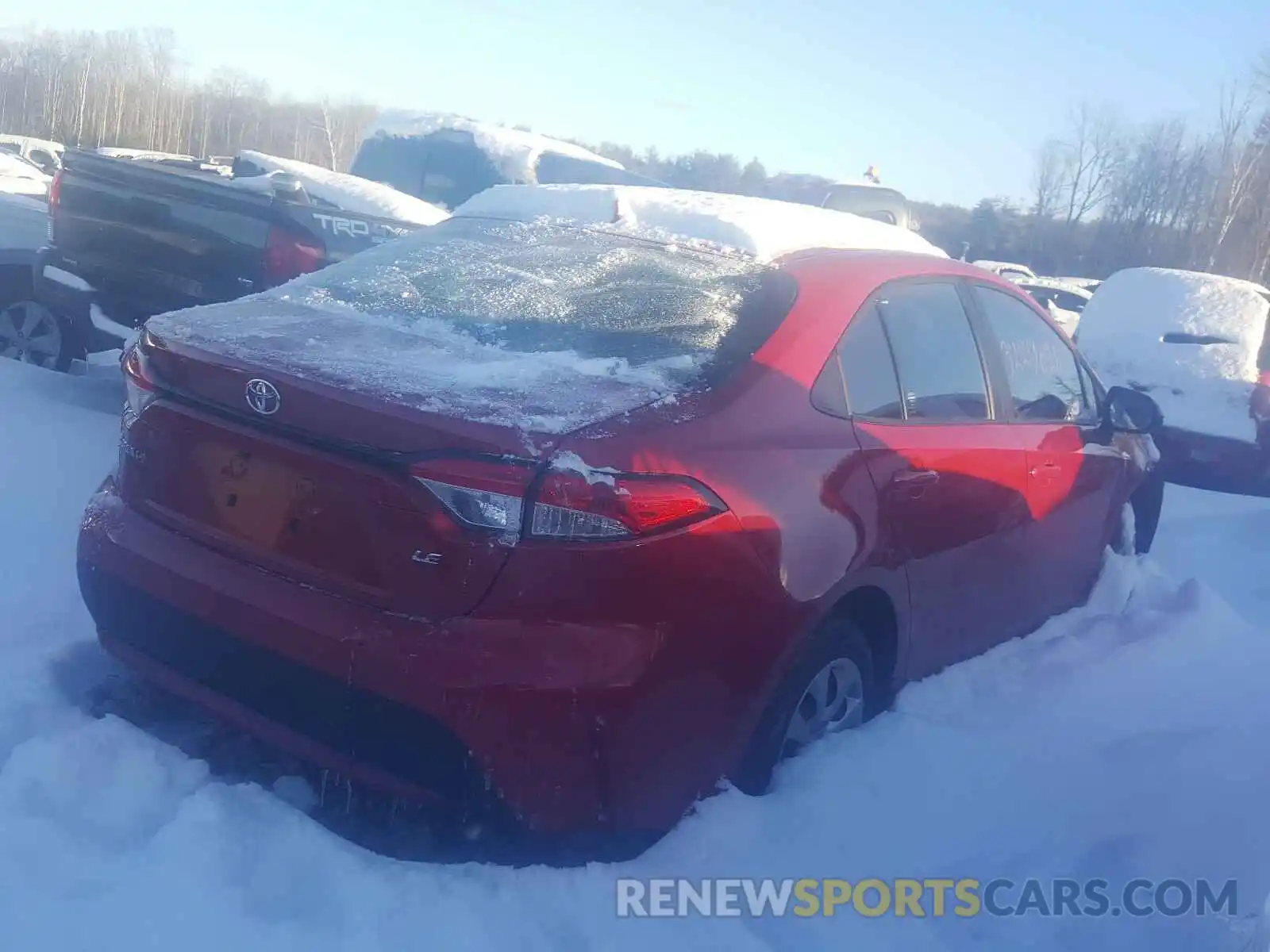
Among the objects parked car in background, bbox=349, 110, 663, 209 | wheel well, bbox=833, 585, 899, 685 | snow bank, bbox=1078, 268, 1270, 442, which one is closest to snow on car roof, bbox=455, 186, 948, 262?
wheel well, bbox=833, 585, 899, 685

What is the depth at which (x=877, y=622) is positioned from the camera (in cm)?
312

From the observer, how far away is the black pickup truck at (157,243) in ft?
18.4

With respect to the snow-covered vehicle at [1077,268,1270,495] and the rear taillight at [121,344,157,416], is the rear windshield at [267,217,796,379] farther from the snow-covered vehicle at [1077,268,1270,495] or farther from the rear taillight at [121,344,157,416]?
the snow-covered vehicle at [1077,268,1270,495]

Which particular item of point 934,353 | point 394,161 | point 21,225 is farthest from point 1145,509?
point 394,161

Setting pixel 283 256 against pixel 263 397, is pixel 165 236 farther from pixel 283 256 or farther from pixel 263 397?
pixel 263 397

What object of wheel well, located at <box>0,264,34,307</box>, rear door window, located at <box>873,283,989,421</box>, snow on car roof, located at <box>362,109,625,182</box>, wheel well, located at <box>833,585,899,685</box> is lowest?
wheel well, located at <box>0,264,34,307</box>

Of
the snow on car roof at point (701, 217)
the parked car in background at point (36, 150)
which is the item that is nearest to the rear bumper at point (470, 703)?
the snow on car roof at point (701, 217)

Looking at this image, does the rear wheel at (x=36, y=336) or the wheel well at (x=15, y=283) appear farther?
the rear wheel at (x=36, y=336)

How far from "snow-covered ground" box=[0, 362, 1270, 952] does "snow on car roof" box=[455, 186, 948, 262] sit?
1.42m

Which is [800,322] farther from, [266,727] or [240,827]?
[240,827]

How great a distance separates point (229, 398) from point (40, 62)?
4896cm

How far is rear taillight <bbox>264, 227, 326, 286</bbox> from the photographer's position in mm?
5594

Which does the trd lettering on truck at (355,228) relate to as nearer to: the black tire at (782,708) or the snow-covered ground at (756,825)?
the snow-covered ground at (756,825)

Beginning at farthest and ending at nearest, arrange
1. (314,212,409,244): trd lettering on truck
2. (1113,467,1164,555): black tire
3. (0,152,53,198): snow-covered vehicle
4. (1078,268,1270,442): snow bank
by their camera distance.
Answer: (0,152,53,198): snow-covered vehicle → (1078,268,1270,442): snow bank → (314,212,409,244): trd lettering on truck → (1113,467,1164,555): black tire
